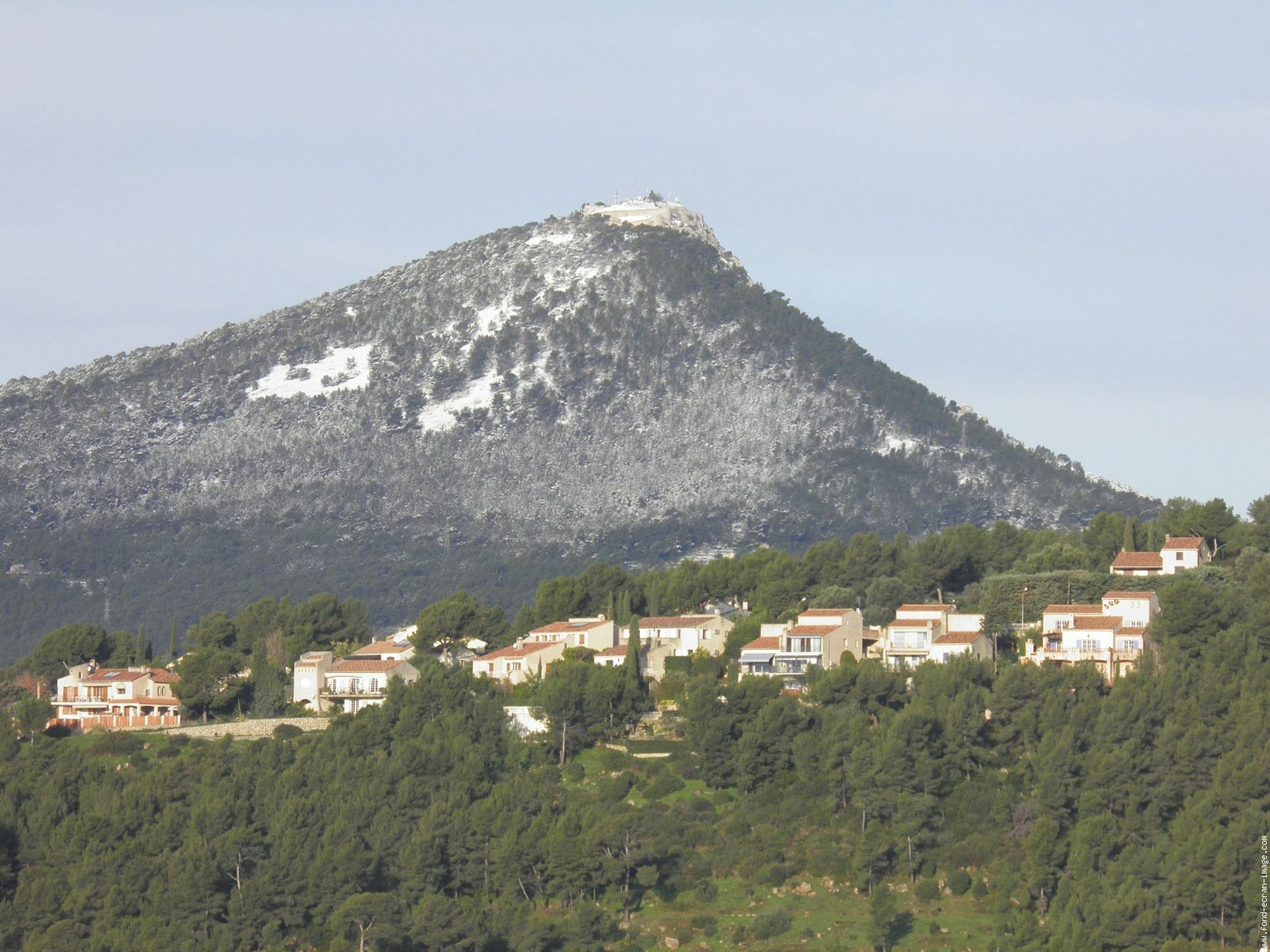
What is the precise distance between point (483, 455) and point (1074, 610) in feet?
294


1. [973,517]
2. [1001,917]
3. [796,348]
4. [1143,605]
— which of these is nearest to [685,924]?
[1001,917]

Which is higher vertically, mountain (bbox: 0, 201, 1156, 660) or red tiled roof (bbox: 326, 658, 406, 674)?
mountain (bbox: 0, 201, 1156, 660)

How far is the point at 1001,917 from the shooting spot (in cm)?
7612

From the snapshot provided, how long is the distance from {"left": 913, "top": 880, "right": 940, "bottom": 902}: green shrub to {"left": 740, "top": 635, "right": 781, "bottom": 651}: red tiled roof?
773 inches

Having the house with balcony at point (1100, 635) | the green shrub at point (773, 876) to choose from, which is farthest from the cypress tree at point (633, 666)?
the house with balcony at point (1100, 635)

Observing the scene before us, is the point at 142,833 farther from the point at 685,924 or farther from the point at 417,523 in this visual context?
the point at 417,523

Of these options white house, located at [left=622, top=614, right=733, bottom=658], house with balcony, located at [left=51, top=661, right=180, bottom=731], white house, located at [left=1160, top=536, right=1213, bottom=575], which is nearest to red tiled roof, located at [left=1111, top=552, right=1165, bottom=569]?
Result: white house, located at [left=1160, top=536, right=1213, bottom=575]

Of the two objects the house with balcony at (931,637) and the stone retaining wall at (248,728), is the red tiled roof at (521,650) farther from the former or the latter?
the house with balcony at (931,637)

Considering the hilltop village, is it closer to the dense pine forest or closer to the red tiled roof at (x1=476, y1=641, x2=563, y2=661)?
the red tiled roof at (x1=476, y1=641, x2=563, y2=661)

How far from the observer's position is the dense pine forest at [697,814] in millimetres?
74875

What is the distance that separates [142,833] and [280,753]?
8.03m

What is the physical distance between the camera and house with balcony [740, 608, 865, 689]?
312 ft

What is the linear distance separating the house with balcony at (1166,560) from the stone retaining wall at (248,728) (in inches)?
1280

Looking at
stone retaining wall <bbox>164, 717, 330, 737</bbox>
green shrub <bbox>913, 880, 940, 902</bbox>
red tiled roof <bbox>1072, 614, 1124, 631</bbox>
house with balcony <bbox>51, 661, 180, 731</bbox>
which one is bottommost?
green shrub <bbox>913, 880, 940, 902</bbox>
